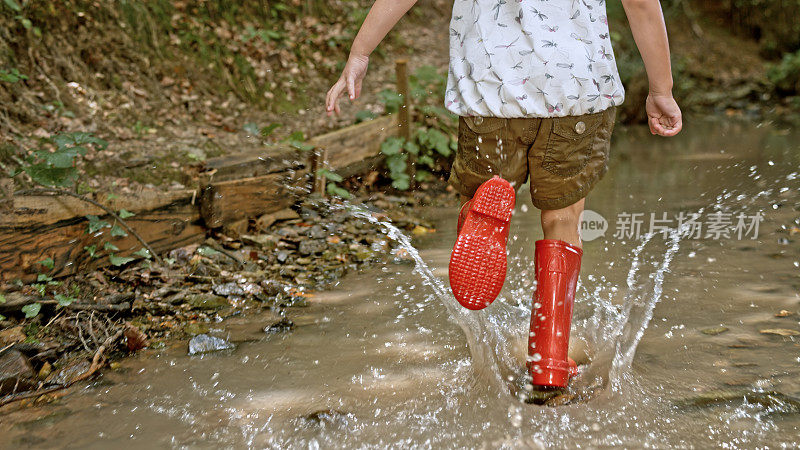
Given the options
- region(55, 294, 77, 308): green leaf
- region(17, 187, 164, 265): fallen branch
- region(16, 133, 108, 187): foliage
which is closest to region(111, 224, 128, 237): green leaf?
region(17, 187, 164, 265): fallen branch

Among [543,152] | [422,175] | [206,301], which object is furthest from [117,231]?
[422,175]

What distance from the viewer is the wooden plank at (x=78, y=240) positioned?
2.59 meters

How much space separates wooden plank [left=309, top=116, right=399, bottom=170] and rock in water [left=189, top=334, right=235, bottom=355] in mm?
2021

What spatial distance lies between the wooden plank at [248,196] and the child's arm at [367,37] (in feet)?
5.03

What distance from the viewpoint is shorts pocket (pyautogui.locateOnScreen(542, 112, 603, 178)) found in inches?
73.4

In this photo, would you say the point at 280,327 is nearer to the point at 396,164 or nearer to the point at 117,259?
the point at 117,259

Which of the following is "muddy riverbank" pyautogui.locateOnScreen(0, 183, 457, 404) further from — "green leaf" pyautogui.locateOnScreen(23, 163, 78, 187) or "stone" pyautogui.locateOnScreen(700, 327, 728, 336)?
"stone" pyautogui.locateOnScreen(700, 327, 728, 336)

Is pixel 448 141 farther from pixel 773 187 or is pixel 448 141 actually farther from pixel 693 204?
pixel 773 187

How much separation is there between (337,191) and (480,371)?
2.41 m

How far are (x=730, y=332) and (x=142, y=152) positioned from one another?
326 centimetres

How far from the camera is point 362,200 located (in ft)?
14.6

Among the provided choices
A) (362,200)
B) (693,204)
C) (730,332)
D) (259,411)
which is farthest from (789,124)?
(259,411)

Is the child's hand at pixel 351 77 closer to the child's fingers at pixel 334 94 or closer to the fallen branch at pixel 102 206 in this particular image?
the child's fingers at pixel 334 94

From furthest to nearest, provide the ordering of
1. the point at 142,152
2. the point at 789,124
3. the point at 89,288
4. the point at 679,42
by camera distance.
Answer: the point at 679,42, the point at 789,124, the point at 142,152, the point at 89,288
